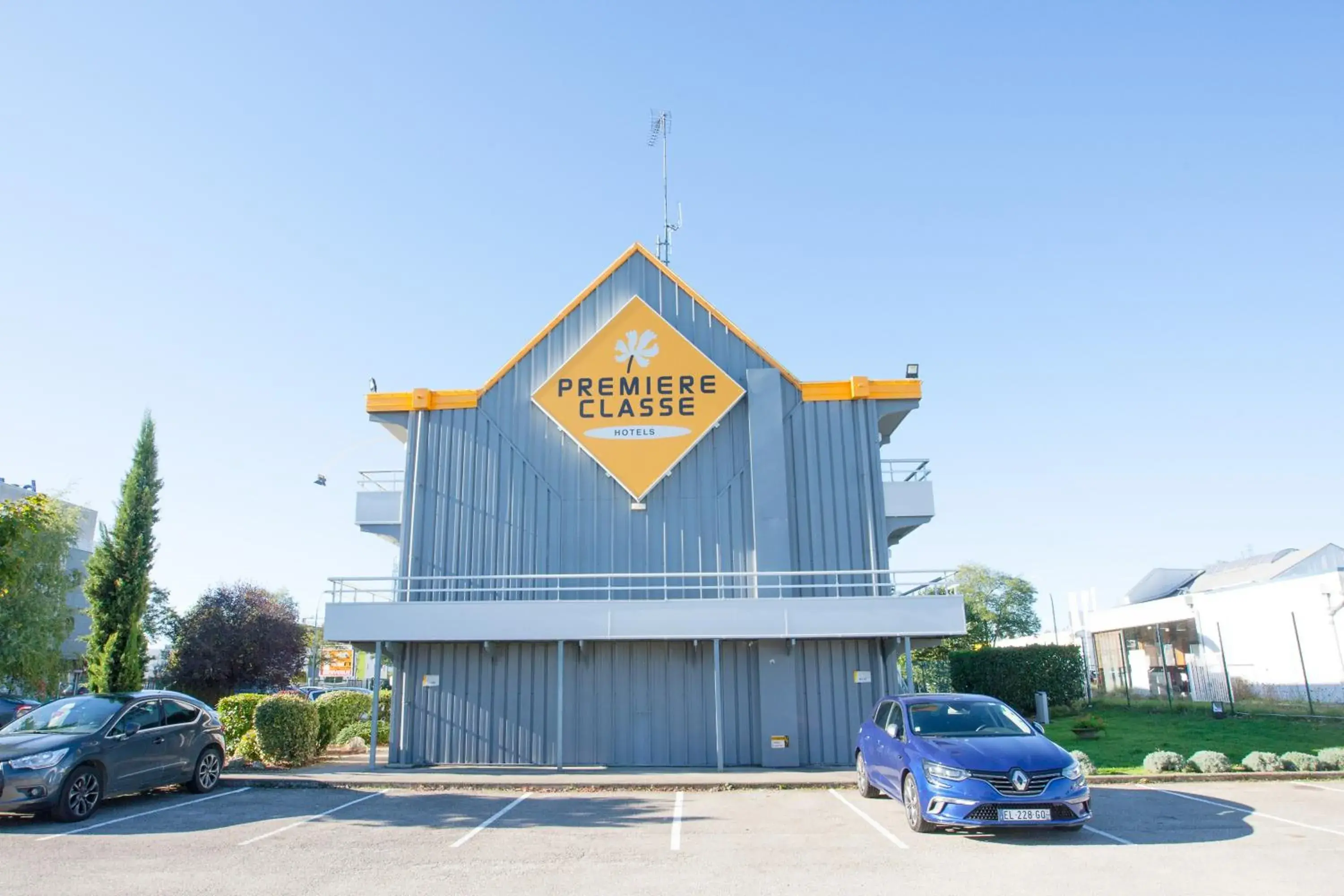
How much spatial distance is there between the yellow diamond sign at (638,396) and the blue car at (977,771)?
28.8ft

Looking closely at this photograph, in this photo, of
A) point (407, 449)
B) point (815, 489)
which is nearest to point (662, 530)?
point (815, 489)

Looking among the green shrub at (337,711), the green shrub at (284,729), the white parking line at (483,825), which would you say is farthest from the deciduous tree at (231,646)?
the white parking line at (483,825)

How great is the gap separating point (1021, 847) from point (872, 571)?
25.7 feet

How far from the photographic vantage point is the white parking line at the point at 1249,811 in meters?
9.81

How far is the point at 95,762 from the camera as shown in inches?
448

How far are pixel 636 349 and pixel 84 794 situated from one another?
1244 centimetres

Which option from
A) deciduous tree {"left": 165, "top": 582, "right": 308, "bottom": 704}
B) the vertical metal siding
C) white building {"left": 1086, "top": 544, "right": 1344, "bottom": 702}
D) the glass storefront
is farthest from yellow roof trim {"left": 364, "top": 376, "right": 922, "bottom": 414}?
deciduous tree {"left": 165, "top": 582, "right": 308, "bottom": 704}

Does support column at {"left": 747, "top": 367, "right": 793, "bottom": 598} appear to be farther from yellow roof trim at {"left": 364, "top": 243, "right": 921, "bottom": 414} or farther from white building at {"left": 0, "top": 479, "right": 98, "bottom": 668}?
white building at {"left": 0, "top": 479, "right": 98, "bottom": 668}

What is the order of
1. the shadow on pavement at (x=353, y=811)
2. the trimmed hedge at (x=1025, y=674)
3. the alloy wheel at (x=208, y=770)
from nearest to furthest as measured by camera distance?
the shadow on pavement at (x=353, y=811) → the alloy wheel at (x=208, y=770) → the trimmed hedge at (x=1025, y=674)

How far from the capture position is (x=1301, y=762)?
→ 46.2 ft

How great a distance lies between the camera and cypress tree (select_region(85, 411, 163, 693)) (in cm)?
2009

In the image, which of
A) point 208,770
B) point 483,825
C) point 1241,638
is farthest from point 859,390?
point 1241,638

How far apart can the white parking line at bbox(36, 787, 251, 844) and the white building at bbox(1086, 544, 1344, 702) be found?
2448 cm

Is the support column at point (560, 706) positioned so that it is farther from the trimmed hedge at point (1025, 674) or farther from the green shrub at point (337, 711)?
the trimmed hedge at point (1025, 674)
